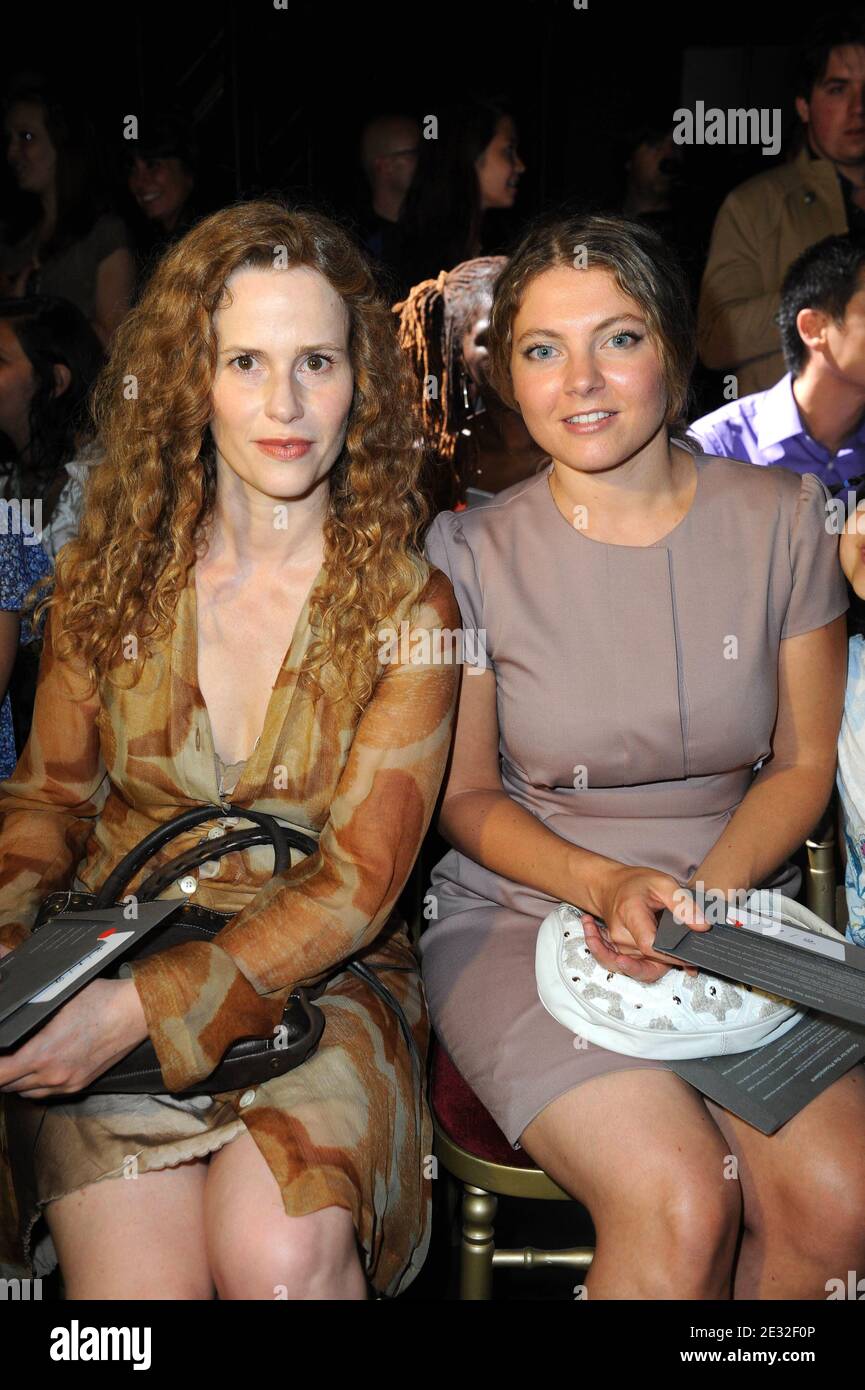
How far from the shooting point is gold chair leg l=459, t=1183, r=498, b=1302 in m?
1.67

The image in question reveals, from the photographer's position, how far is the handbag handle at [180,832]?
1575 mm

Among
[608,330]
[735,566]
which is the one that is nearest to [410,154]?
[608,330]

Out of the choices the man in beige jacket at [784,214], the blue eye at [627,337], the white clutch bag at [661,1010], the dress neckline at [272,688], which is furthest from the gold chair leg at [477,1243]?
the man in beige jacket at [784,214]

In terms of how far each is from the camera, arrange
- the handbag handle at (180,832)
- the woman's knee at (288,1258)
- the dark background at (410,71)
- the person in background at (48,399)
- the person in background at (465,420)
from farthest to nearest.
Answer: the dark background at (410,71), the person in background at (465,420), the person in background at (48,399), the handbag handle at (180,832), the woman's knee at (288,1258)

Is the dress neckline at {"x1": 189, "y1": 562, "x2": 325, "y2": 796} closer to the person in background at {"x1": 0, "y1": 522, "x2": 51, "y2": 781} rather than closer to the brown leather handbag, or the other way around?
the brown leather handbag

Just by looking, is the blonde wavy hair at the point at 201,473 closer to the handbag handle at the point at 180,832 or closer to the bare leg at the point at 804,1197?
the handbag handle at the point at 180,832

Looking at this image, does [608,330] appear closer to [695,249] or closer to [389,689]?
[389,689]

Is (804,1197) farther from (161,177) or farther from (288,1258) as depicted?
(161,177)

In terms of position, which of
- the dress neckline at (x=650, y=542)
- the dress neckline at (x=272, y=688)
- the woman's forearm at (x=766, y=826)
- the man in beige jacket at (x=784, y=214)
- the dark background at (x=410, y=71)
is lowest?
the woman's forearm at (x=766, y=826)

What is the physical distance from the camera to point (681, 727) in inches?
70.5

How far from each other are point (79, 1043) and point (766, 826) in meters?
0.98

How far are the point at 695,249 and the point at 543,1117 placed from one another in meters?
2.19

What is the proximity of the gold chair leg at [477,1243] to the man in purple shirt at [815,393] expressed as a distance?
1.72 meters

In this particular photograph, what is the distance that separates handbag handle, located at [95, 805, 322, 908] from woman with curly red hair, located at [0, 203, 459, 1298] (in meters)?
0.04
